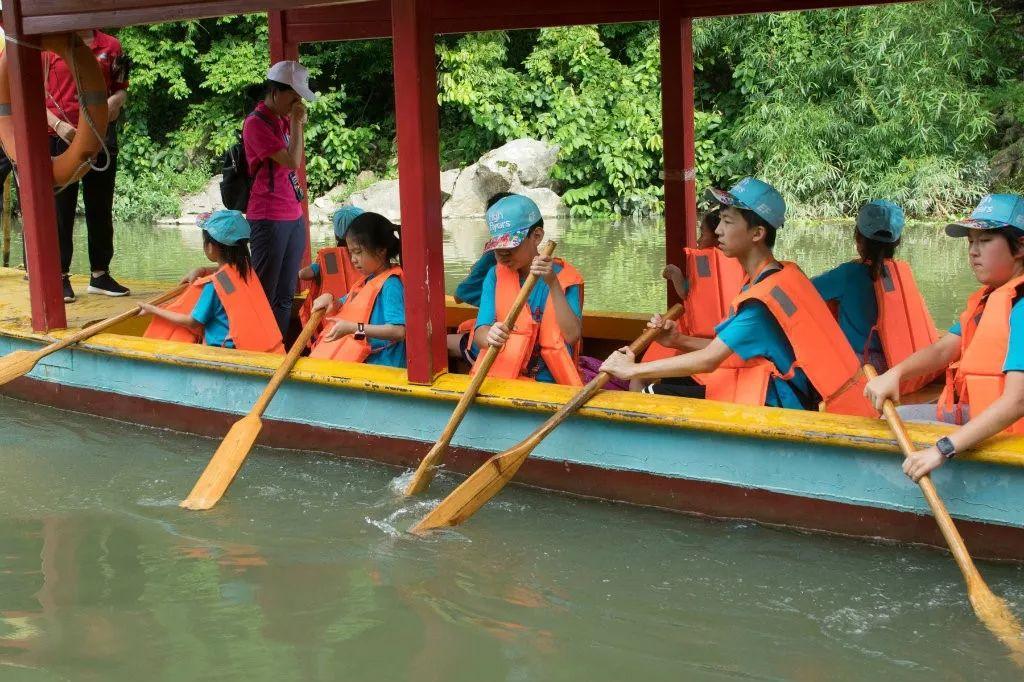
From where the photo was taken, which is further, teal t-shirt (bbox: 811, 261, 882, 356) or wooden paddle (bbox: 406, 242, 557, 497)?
teal t-shirt (bbox: 811, 261, 882, 356)

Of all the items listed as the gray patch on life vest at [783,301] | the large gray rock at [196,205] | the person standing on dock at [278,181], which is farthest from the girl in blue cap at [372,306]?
the large gray rock at [196,205]

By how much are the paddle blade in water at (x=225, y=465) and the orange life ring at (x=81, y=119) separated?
76.2 inches

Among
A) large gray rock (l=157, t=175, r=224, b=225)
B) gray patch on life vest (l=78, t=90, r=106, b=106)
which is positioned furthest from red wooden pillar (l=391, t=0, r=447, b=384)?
large gray rock (l=157, t=175, r=224, b=225)

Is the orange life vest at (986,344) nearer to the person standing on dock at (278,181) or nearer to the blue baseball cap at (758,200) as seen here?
the blue baseball cap at (758,200)

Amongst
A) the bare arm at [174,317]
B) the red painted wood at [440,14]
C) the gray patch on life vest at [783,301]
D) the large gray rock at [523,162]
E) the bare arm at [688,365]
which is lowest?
the bare arm at [688,365]

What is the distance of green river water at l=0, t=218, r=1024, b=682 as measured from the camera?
10.6ft

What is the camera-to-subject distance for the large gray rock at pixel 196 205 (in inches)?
680

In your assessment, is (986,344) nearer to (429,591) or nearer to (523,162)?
(429,591)

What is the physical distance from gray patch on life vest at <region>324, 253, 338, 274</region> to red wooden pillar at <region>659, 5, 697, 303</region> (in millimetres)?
1664

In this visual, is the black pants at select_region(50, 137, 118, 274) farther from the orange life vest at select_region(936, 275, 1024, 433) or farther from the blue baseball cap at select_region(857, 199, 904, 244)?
the orange life vest at select_region(936, 275, 1024, 433)

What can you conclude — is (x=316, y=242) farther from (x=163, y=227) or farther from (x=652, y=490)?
(x=652, y=490)

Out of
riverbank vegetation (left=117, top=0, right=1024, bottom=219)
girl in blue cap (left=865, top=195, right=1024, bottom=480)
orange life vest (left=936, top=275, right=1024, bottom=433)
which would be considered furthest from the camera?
riverbank vegetation (left=117, top=0, right=1024, bottom=219)

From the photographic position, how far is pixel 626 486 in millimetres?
4164

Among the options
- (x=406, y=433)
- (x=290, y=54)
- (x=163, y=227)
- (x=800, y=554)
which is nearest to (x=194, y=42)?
(x=163, y=227)
